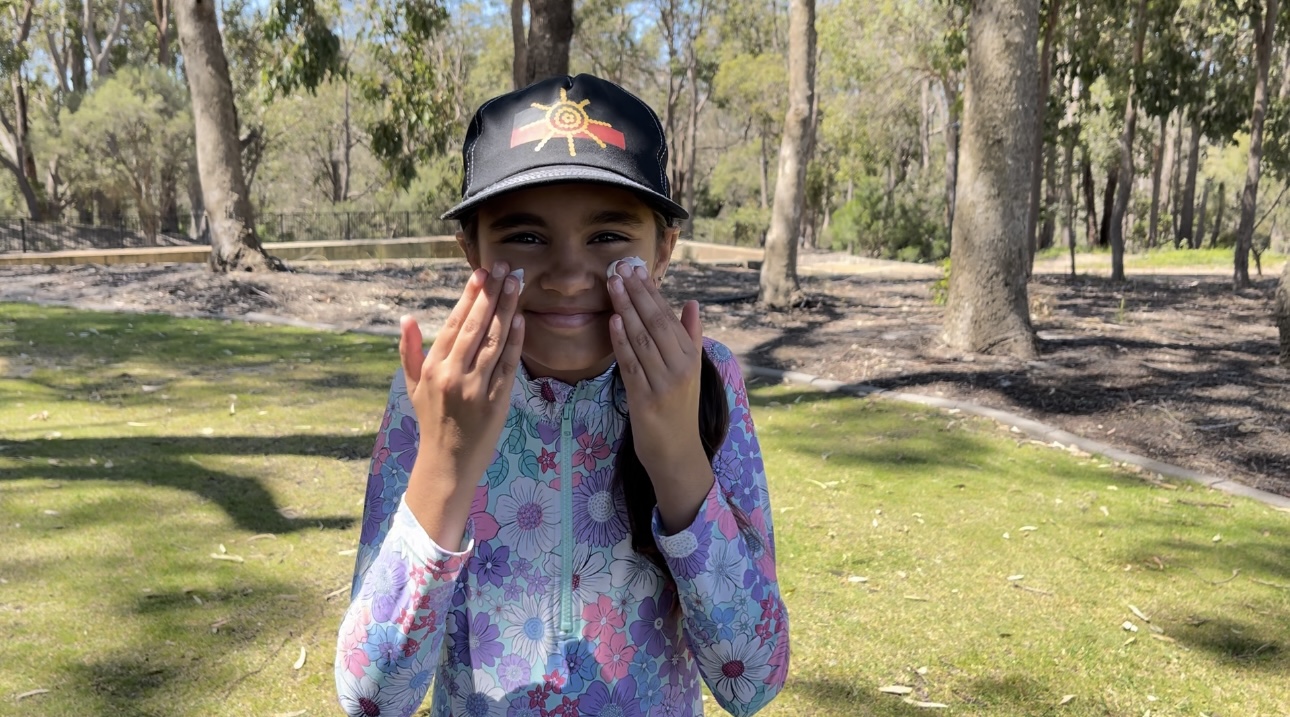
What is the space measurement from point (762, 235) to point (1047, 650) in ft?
132

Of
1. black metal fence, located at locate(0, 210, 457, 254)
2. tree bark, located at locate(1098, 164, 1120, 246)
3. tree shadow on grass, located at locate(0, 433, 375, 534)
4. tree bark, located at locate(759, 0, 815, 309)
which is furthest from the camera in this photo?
tree bark, located at locate(1098, 164, 1120, 246)

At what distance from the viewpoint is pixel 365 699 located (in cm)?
157

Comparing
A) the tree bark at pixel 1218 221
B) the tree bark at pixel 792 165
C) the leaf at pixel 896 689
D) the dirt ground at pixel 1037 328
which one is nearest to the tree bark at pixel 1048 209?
the tree bark at pixel 1218 221

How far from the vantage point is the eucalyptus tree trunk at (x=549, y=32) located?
9852mm

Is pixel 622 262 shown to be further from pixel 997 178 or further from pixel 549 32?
pixel 549 32

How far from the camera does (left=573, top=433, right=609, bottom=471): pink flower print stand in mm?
1717

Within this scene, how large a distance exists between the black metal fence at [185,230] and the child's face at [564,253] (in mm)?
29255

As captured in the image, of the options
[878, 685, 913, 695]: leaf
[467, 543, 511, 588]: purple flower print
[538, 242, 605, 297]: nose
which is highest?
[538, 242, 605, 297]: nose

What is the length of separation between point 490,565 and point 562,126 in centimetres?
75

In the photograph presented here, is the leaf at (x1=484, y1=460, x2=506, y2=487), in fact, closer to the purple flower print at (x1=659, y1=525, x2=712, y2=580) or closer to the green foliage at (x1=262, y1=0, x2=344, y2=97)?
the purple flower print at (x1=659, y1=525, x2=712, y2=580)

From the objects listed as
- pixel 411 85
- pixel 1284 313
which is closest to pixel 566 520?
pixel 1284 313

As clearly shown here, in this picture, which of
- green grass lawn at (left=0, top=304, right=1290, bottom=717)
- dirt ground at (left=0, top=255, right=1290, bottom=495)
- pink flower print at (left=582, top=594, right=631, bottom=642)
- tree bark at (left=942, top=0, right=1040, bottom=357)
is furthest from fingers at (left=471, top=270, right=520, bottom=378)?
tree bark at (left=942, top=0, right=1040, bottom=357)

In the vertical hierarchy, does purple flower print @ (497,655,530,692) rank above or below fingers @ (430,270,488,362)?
below

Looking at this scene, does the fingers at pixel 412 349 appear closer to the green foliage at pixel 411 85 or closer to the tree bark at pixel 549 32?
the tree bark at pixel 549 32
